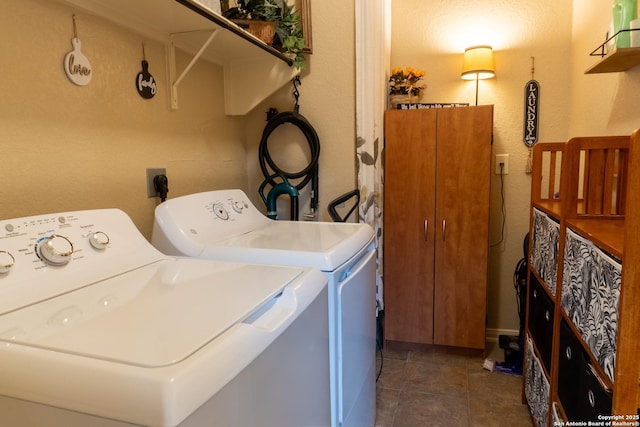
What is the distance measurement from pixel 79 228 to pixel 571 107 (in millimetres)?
2767

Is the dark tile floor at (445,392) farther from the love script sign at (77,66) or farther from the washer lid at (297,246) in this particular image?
the love script sign at (77,66)

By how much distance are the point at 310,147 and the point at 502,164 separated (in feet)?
4.46

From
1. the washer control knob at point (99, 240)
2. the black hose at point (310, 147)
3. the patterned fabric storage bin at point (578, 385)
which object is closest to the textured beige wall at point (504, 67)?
the black hose at point (310, 147)

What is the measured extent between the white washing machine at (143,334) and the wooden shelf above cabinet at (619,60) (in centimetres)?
145

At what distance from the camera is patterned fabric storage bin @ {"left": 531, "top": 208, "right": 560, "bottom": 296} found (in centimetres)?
154

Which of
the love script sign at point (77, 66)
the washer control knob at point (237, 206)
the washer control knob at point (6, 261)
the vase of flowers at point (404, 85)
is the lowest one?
the washer control knob at point (6, 261)

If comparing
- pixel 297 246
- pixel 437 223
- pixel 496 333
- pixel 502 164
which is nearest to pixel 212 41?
pixel 297 246

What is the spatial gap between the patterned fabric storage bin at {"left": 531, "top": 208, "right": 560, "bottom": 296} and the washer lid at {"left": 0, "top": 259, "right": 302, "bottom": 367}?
1038 mm

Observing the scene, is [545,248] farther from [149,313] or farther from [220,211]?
[149,313]

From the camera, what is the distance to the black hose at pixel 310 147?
223cm

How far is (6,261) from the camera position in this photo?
87cm

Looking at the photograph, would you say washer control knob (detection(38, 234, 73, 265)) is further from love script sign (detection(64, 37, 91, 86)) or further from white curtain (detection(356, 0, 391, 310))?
white curtain (detection(356, 0, 391, 310))

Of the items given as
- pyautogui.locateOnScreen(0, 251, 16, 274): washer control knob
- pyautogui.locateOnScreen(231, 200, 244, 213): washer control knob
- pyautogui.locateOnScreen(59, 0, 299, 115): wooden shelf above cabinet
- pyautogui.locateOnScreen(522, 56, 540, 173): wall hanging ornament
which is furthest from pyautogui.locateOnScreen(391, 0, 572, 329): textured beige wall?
pyautogui.locateOnScreen(0, 251, 16, 274): washer control knob

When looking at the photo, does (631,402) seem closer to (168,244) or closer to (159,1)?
(168,244)
